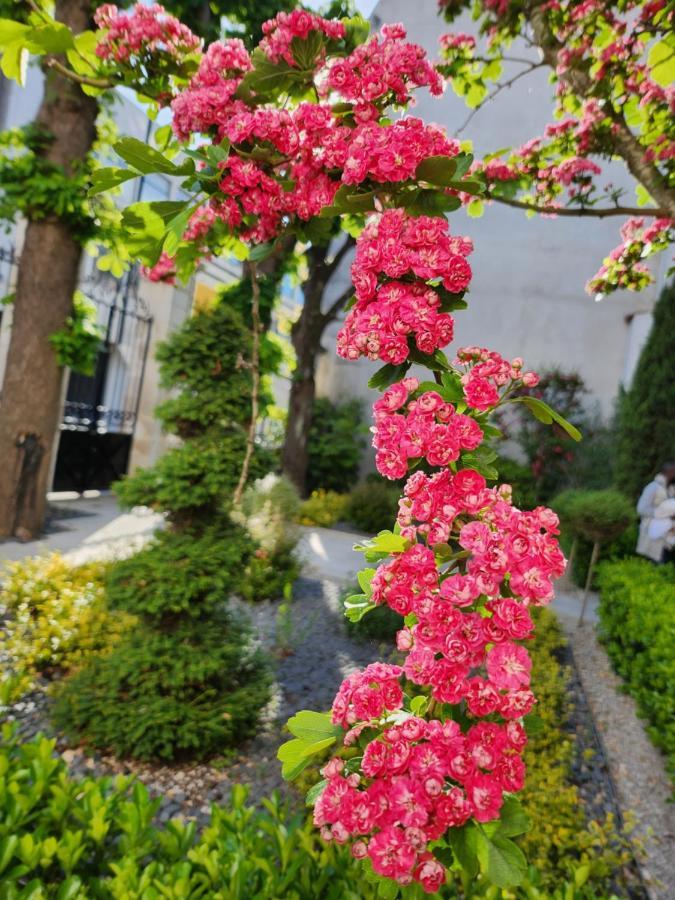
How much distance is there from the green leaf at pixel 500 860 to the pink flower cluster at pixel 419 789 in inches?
1.3

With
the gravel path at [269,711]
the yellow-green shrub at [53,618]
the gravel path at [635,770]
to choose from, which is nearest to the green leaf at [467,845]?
the gravel path at [269,711]

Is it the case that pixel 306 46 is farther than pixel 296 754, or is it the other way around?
pixel 306 46

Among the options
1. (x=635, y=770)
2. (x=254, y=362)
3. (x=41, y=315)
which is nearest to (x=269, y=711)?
(x=635, y=770)

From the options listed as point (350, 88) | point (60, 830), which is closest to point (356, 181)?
point (350, 88)

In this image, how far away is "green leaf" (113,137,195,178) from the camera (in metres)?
1.10

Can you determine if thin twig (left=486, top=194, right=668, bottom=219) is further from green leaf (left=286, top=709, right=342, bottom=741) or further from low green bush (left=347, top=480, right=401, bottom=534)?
low green bush (left=347, top=480, right=401, bottom=534)

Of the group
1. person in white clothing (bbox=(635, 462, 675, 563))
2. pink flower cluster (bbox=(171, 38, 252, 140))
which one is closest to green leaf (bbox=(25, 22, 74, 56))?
pink flower cluster (bbox=(171, 38, 252, 140))

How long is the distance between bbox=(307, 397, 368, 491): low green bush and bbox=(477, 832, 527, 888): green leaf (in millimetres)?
11494

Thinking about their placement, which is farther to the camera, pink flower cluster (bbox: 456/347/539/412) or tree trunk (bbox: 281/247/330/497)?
tree trunk (bbox: 281/247/330/497)

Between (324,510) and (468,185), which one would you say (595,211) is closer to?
(468,185)

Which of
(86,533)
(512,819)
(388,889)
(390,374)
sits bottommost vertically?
(86,533)

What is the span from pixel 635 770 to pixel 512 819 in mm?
3486

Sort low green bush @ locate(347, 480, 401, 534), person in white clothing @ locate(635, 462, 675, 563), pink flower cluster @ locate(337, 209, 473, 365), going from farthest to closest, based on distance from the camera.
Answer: low green bush @ locate(347, 480, 401, 534) < person in white clothing @ locate(635, 462, 675, 563) < pink flower cluster @ locate(337, 209, 473, 365)

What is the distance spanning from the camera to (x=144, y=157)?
3.67 ft
